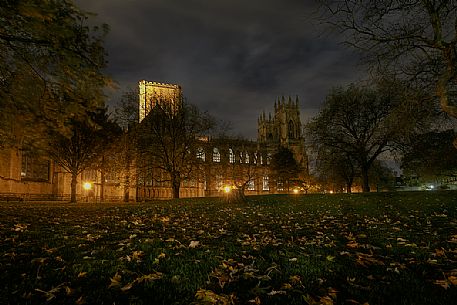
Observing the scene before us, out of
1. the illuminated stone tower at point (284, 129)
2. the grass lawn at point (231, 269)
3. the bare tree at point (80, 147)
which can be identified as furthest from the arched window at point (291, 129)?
the grass lawn at point (231, 269)

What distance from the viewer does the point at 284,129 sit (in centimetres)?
9762

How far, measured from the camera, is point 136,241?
6.91 m

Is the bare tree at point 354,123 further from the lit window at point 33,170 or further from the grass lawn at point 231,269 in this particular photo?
the lit window at point 33,170

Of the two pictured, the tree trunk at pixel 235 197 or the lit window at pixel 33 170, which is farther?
the lit window at pixel 33 170

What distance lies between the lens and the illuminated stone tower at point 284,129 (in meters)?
94.6

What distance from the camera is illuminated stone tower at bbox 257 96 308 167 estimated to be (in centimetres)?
9456

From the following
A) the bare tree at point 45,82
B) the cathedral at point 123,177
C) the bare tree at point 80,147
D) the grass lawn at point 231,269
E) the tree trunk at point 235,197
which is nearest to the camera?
the grass lawn at point 231,269

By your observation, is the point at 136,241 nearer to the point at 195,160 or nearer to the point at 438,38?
the point at 438,38

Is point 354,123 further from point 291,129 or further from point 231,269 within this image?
point 291,129

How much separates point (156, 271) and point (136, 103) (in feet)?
114

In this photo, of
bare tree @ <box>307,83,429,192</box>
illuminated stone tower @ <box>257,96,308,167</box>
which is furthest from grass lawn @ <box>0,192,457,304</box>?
illuminated stone tower @ <box>257,96,308,167</box>

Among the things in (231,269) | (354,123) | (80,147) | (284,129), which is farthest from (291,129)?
(231,269)

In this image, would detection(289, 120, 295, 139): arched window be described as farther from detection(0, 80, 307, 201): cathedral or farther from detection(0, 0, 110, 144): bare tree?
detection(0, 0, 110, 144): bare tree

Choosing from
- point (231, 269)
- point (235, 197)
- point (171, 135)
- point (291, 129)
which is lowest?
point (231, 269)
